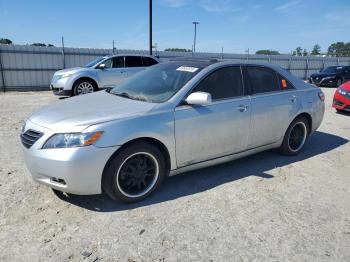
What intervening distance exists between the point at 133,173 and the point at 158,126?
595 mm

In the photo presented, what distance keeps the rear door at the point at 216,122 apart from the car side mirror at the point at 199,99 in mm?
105

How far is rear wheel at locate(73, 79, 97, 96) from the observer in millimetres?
10391

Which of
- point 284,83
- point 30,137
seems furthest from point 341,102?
point 30,137

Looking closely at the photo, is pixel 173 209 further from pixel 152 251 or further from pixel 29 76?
pixel 29 76

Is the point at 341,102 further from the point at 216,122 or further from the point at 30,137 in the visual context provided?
the point at 30,137

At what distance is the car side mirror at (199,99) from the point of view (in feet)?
11.2

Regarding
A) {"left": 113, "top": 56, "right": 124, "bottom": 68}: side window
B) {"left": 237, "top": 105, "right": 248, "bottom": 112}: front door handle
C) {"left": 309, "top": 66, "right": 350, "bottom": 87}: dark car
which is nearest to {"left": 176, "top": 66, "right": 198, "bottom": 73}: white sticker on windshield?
{"left": 237, "top": 105, "right": 248, "bottom": 112}: front door handle

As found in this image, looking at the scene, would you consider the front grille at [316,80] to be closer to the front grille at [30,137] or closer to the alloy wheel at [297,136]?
the alloy wheel at [297,136]

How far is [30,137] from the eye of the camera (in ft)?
10.5

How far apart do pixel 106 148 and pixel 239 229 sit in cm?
154

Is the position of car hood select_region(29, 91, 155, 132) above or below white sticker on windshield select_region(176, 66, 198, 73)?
below

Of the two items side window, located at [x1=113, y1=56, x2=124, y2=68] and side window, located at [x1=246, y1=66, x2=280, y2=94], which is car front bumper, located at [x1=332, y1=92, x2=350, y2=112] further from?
side window, located at [x1=113, y1=56, x2=124, y2=68]

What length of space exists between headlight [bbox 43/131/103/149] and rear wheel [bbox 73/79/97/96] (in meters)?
7.81

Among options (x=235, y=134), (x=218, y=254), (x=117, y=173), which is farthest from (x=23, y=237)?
(x=235, y=134)
